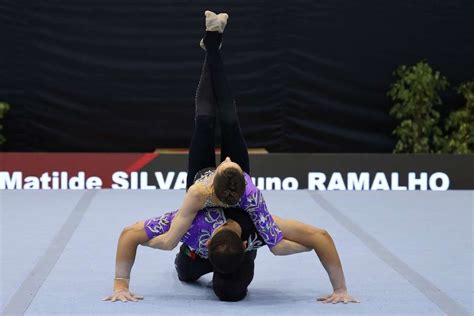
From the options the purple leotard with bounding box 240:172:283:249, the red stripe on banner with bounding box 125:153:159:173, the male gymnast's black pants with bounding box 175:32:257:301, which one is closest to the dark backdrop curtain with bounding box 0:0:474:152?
the red stripe on banner with bounding box 125:153:159:173

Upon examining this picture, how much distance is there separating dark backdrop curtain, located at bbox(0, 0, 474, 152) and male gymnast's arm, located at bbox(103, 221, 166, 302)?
509 cm

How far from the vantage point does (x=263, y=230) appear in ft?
13.0

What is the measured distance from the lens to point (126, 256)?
408 cm

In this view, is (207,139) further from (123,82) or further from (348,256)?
(123,82)

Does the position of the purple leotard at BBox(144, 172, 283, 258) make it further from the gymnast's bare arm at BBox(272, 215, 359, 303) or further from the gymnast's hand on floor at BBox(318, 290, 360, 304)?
the gymnast's hand on floor at BBox(318, 290, 360, 304)

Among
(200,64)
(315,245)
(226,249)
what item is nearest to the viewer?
(226,249)

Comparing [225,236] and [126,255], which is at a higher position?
[225,236]

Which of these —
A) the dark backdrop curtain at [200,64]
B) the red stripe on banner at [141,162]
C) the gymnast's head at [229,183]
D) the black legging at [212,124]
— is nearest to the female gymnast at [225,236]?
the gymnast's head at [229,183]

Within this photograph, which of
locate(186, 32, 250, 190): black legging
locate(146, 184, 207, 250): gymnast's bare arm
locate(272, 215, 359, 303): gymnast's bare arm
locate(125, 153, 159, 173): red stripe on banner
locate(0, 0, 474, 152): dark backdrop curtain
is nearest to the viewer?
locate(146, 184, 207, 250): gymnast's bare arm

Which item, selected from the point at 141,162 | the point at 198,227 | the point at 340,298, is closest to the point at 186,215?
the point at 198,227

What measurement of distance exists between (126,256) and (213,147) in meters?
0.82

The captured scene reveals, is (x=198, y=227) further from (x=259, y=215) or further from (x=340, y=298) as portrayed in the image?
(x=340, y=298)

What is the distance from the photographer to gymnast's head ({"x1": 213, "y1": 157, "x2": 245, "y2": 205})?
12.4 feet

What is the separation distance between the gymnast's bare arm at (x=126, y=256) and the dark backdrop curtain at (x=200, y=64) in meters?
5.09
